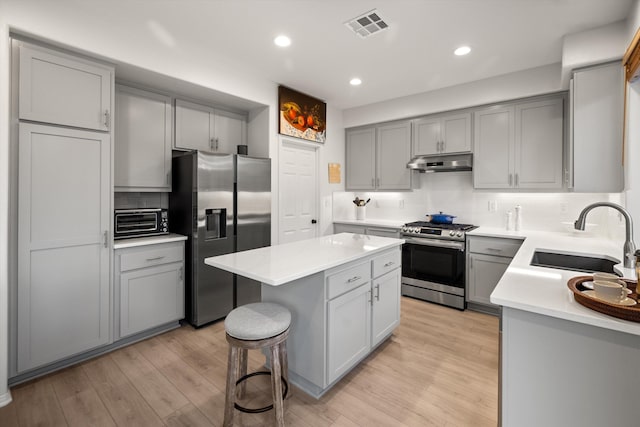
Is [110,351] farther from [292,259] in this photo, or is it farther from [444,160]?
[444,160]

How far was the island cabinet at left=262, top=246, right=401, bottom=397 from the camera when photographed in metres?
1.94

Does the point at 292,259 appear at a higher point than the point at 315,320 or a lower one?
higher

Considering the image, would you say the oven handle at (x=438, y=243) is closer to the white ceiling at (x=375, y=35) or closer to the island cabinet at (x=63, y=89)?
the white ceiling at (x=375, y=35)

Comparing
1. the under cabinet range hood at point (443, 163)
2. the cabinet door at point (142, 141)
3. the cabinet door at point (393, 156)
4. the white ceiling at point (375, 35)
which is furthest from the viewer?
the cabinet door at point (393, 156)

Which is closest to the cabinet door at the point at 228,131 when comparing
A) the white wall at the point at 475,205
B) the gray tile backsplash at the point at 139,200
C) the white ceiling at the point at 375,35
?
the white ceiling at the point at 375,35

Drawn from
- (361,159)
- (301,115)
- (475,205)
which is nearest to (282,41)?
(301,115)

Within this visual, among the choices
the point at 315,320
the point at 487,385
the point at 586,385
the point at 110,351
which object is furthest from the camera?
the point at 110,351

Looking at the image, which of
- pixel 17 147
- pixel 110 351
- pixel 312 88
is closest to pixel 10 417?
pixel 110 351

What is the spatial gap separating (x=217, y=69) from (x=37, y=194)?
6.32ft

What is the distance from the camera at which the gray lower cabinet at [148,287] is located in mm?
2635

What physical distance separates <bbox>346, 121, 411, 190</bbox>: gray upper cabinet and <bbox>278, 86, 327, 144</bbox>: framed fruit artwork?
64cm

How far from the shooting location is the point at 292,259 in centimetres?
198

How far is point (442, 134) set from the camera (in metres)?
4.00

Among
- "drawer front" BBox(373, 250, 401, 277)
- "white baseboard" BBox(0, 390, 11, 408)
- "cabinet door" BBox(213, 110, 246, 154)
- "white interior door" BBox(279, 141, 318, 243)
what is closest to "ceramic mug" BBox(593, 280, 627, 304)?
"drawer front" BBox(373, 250, 401, 277)
